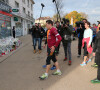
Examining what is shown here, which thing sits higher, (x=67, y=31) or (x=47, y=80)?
(x=67, y=31)

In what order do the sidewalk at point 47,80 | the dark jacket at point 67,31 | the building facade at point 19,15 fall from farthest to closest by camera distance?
the building facade at point 19,15 < the dark jacket at point 67,31 < the sidewalk at point 47,80

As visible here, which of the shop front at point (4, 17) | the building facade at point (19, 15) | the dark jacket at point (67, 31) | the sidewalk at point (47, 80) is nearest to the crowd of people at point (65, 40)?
the dark jacket at point (67, 31)

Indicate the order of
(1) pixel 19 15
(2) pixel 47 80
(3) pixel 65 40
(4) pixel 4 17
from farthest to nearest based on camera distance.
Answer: (1) pixel 19 15
(4) pixel 4 17
(3) pixel 65 40
(2) pixel 47 80

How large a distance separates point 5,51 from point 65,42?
3.80 metres

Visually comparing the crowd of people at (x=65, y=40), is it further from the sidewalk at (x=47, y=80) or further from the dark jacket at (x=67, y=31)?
the sidewalk at (x=47, y=80)

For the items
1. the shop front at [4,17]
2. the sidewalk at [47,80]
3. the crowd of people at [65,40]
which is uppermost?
the shop front at [4,17]

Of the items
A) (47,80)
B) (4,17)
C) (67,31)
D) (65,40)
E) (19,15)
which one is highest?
(19,15)

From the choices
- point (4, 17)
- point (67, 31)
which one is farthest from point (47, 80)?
point (4, 17)

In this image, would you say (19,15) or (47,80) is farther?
(19,15)

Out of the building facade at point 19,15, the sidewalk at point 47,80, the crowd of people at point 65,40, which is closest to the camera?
the sidewalk at point 47,80

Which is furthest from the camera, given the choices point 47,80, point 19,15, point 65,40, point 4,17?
point 19,15

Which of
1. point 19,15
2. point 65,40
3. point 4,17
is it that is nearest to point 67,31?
point 65,40

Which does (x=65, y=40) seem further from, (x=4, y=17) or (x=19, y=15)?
(x=19, y=15)

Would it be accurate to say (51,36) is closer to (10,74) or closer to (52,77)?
(52,77)
